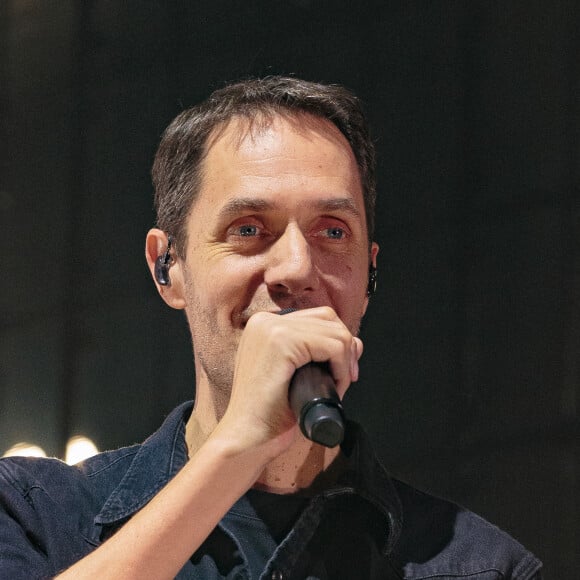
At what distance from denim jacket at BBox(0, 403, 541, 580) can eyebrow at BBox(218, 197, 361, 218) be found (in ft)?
1.34

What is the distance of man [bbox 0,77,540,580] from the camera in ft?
5.90

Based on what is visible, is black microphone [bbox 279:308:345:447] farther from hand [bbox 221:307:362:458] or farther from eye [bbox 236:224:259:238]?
eye [bbox 236:224:259:238]

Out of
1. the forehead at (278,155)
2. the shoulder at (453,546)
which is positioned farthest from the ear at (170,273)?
the shoulder at (453,546)

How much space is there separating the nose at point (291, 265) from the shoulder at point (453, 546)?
0.50m

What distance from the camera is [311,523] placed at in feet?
6.01

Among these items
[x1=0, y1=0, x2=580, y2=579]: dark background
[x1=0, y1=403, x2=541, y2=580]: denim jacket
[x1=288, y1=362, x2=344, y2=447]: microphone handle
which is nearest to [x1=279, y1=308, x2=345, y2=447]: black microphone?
[x1=288, y1=362, x2=344, y2=447]: microphone handle

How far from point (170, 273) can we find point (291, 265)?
0.39 metres

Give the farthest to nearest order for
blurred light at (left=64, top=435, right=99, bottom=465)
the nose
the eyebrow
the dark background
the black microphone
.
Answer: blurred light at (left=64, top=435, right=99, bottom=465), the dark background, the eyebrow, the nose, the black microphone

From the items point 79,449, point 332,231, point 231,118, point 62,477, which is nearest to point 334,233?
point 332,231

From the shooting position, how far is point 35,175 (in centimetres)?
306

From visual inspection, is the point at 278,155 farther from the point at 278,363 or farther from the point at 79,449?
the point at 79,449

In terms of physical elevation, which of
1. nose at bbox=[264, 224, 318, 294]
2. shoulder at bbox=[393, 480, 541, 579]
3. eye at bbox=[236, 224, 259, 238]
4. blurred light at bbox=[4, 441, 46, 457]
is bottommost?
blurred light at bbox=[4, 441, 46, 457]

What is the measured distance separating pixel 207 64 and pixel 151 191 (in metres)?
0.36

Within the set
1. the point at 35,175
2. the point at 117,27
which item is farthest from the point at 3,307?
the point at 117,27
